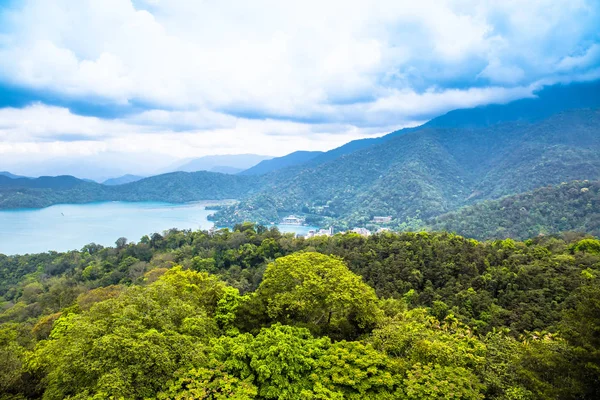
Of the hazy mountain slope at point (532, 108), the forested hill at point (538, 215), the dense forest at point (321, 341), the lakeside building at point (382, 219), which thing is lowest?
the lakeside building at point (382, 219)

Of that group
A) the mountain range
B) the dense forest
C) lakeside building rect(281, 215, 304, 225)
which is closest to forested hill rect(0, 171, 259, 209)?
the mountain range

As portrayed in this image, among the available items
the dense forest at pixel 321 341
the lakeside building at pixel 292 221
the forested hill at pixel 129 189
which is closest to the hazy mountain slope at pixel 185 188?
the forested hill at pixel 129 189

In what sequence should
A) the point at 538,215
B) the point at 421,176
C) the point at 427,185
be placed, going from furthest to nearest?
the point at 421,176 < the point at 427,185 < the point at 538,215

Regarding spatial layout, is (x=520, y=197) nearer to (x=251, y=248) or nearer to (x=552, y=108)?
(x=251, y=248)

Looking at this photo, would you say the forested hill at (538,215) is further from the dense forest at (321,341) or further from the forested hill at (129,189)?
the forested hill at (129,189)

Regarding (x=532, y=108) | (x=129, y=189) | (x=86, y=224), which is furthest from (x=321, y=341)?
(x=532, y=108)

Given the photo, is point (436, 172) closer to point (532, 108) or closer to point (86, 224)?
point (532, 108)
